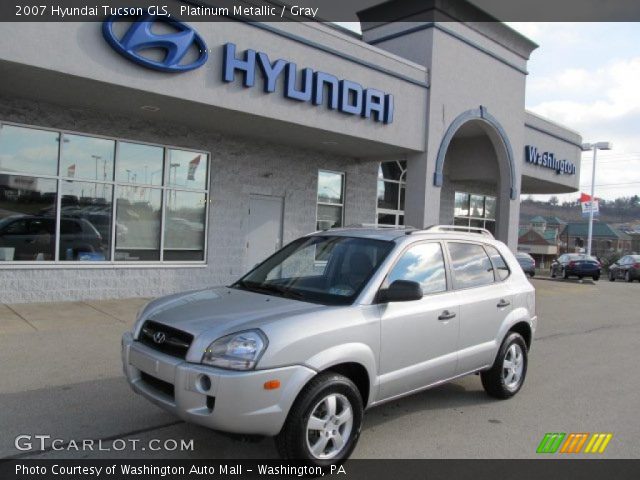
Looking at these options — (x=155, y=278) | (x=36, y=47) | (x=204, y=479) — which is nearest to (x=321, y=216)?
(x=155, y=278)

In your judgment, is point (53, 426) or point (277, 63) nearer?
point (53, 426)

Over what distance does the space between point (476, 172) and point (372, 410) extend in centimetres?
1394

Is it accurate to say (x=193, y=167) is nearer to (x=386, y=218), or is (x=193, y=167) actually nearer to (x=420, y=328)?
(x=386, y=218)

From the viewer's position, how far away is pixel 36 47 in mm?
7621

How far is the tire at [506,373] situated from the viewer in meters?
5.64

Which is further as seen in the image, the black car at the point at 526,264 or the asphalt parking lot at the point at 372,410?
the black car at the point at 526,264

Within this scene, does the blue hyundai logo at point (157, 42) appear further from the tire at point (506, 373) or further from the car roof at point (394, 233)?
the tire at point (506, 373)

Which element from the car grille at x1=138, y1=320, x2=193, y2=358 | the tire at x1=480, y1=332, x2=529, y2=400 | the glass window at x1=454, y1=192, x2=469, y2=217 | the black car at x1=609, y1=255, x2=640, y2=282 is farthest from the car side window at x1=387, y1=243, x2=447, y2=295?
the black car at x1=609, y1=255, x2=640, y2=282

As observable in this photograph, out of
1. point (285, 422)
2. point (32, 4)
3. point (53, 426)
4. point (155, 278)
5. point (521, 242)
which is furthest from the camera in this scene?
point (521, 242)

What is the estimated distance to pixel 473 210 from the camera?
68.5ft

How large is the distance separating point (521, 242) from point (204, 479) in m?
98.3

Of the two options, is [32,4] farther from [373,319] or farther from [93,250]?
[373,319]

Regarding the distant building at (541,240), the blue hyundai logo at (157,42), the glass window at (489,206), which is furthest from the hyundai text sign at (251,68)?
the distant building at (541,240)

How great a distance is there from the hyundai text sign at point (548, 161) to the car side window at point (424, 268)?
45.6 feet
